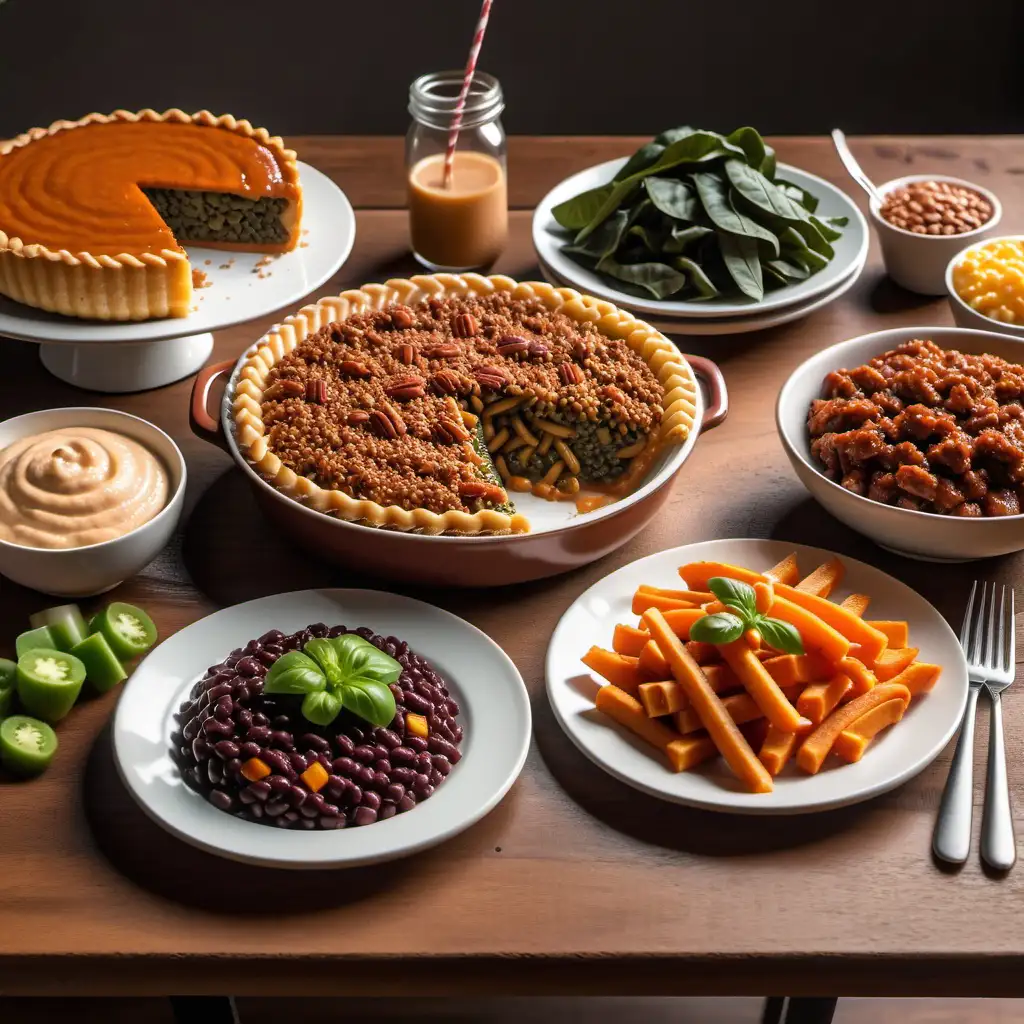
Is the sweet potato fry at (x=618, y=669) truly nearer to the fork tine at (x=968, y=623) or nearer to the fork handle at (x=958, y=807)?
the fork handle at (x=958, y=807)

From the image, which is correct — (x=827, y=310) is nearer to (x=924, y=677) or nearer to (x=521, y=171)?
(x=521, y=171)

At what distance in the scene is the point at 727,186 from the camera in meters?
3.20

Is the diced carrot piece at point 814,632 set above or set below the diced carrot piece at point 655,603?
above

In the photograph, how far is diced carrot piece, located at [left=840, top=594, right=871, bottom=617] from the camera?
225 cm

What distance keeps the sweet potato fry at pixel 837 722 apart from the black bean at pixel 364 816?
687mm

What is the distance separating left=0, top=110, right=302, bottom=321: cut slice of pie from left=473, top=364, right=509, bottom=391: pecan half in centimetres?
71

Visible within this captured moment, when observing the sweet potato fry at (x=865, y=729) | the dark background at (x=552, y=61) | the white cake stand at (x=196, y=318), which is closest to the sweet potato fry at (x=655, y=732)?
the sweet potato fry at (x=865, y=729)

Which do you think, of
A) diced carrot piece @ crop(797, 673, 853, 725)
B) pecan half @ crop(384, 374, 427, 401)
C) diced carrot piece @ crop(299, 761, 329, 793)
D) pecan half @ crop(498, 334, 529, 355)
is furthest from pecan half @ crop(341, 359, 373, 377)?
diced carrot piece @ crop(797, 673, 853, 725)

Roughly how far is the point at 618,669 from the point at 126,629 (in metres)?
0.91

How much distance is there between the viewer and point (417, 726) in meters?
1.98

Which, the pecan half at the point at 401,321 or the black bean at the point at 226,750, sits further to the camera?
the pecan half at the point at 401,321

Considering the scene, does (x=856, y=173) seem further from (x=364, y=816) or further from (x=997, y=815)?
(x=364, y=816)

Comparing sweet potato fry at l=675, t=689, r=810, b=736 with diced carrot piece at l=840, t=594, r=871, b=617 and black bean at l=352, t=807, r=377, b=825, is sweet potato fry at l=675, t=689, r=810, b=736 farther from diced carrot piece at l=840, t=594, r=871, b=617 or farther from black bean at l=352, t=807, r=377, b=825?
black bean at l=352, t=807, r=377, b=825

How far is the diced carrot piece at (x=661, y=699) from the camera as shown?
2037 mm
